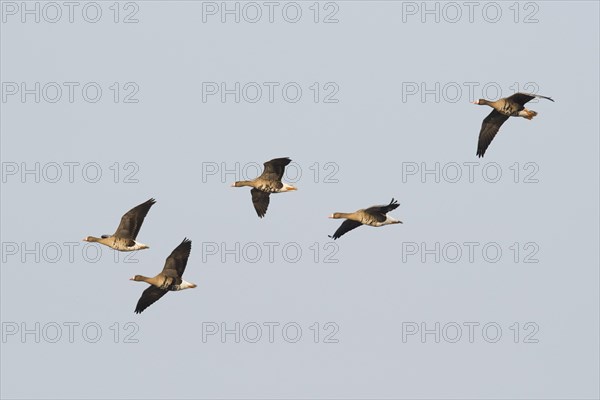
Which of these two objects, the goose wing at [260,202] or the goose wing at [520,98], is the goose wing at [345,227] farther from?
the goose wing at [520,98]

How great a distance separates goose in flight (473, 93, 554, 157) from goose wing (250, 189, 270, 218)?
742cm

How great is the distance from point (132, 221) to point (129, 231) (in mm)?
364

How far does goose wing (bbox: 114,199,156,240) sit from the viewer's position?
38938 mm

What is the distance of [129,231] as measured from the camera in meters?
39.3

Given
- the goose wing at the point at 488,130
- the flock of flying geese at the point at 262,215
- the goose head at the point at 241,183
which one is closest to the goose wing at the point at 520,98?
the flock of flying geese at the point at 262,215

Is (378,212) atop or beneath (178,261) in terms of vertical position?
atop

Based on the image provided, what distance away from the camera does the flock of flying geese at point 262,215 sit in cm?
3862

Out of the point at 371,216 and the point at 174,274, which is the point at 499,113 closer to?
the point at 371,216

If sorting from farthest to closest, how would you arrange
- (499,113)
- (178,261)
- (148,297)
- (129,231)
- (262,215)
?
(262,215) < (499,113) < (148,297) < (129,231) < (178,261)

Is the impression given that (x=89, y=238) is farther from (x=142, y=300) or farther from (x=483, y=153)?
(x=483, y=153)

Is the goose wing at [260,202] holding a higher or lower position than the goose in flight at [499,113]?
lower

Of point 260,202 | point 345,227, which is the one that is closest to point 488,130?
point 345,227

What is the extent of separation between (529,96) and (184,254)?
11824 millimetres

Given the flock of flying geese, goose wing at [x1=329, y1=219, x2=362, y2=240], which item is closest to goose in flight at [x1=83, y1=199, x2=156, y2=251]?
the flock of flying geese
